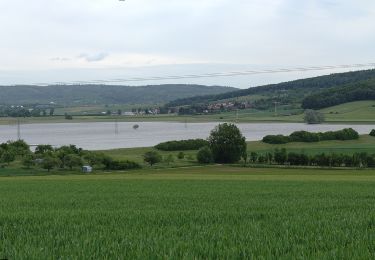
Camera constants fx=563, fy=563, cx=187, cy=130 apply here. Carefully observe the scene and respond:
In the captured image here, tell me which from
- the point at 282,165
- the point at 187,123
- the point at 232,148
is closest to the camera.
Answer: the point at 282,165

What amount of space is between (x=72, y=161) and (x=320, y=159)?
29.7 metres

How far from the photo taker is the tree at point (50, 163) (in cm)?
6744

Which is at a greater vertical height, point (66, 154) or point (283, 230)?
point (283, 230)

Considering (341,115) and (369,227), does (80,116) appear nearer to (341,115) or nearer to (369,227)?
(341,115)

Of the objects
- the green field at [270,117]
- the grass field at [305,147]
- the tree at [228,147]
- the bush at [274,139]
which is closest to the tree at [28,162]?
the grass field at [305,147]

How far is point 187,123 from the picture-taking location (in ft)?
583

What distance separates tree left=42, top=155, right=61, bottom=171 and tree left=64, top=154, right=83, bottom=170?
113cm

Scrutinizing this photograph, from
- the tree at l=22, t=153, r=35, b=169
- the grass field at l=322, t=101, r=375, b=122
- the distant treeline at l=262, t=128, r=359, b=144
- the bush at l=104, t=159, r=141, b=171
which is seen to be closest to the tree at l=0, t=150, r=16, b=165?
the tree at l=22, t=153, r=35, b=169

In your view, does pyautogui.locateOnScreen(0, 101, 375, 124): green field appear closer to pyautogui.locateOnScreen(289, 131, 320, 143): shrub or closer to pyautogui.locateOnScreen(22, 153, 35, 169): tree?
pyautogui.locateOnScreen(289, 131, 320, 143): shrub

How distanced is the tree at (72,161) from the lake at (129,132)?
95.3 ft

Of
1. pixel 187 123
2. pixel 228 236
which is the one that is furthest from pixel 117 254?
pixel 187 123

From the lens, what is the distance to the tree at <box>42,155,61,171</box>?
67438mm

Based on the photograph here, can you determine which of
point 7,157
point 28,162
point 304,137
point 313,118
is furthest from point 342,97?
point 28,162

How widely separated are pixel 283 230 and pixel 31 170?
61783 mm
